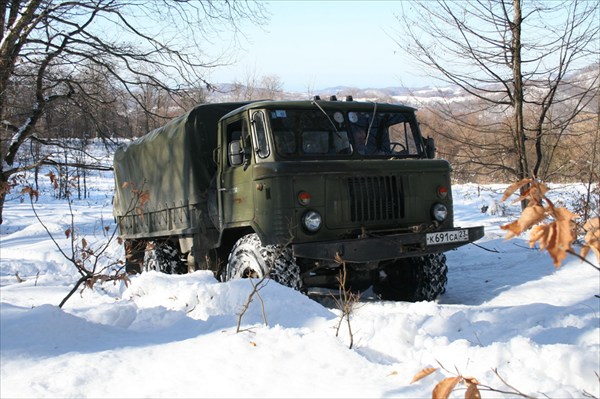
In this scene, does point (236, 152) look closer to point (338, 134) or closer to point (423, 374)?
point (338, 134)

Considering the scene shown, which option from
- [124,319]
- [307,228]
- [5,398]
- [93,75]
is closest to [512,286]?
[307,228]

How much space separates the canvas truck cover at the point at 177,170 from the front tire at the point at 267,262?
139cm

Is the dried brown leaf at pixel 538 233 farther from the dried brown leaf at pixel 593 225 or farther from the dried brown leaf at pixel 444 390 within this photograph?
the dried brown leaf at pixel 444 390

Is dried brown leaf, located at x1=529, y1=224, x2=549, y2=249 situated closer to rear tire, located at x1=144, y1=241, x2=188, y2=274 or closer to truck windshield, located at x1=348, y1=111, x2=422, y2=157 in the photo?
truck windshield, located at x1=348, y1=111, x2=422, y2=157

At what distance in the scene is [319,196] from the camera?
6.20 m

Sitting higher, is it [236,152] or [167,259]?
[236,152]

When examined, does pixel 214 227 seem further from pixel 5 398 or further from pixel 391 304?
pixel 5 398

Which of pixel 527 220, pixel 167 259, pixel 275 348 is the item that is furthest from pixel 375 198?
pixel 527 220

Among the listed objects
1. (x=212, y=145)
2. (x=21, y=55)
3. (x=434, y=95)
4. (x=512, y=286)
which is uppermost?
(x=21, y=55)

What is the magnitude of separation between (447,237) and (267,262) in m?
2.01

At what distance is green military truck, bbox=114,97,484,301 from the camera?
614 centimetres

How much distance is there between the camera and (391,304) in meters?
6.26

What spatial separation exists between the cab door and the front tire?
298 mm

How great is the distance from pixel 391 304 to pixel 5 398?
4.30 meters
